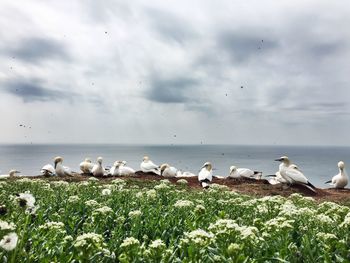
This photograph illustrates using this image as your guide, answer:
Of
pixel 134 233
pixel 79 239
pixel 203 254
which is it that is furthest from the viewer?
pixel 134 233

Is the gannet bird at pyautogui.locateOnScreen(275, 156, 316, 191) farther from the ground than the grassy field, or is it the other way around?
the grassy field

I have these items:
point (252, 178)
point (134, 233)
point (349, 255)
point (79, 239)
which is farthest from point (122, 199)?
point (252, 178)

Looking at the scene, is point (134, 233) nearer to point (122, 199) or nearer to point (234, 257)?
point (234, 257)

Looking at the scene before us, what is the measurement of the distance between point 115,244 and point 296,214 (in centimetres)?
402

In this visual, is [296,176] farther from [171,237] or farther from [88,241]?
[88,241]

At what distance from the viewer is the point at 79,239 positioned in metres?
4.76

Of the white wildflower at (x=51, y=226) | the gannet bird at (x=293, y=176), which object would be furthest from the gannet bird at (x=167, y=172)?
the white wildflower at (x=51, y=226)

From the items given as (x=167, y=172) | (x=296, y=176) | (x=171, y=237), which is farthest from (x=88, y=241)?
(x=167, y=172)

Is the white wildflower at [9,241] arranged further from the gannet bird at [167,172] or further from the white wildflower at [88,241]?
the gannet bird at [167,172]

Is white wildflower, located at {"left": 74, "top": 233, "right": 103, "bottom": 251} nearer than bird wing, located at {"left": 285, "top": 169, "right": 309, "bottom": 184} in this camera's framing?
Yes

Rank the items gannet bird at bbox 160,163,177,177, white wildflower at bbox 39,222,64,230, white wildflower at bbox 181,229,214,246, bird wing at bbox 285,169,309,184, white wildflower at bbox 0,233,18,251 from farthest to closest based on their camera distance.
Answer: gannet bird at bbox 160,163,177,177, bird wing at bbox 285,169,309,184, white wildflower at bbox 39,222,64,230, white wildflower at bbox 181,229,214,246, white wildflower at bbox 0,233,18,251

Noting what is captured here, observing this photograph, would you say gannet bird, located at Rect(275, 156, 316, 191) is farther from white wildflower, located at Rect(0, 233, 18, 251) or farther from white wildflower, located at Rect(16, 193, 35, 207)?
white wildflower, located at Rect(0, 233, 18, 251)

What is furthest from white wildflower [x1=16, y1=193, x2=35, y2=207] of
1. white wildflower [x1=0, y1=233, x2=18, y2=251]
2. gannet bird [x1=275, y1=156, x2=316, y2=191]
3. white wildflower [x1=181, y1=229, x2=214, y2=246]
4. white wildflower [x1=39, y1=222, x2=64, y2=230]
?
gannet bird [x1=275, y1=156, x2=316, y2=191]

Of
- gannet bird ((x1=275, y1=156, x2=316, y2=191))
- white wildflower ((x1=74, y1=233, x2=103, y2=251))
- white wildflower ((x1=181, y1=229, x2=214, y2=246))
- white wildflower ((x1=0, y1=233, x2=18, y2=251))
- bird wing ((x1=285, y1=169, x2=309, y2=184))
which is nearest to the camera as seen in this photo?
white wildflower ((x1=0, y1=233, x2=18, y2=251))
